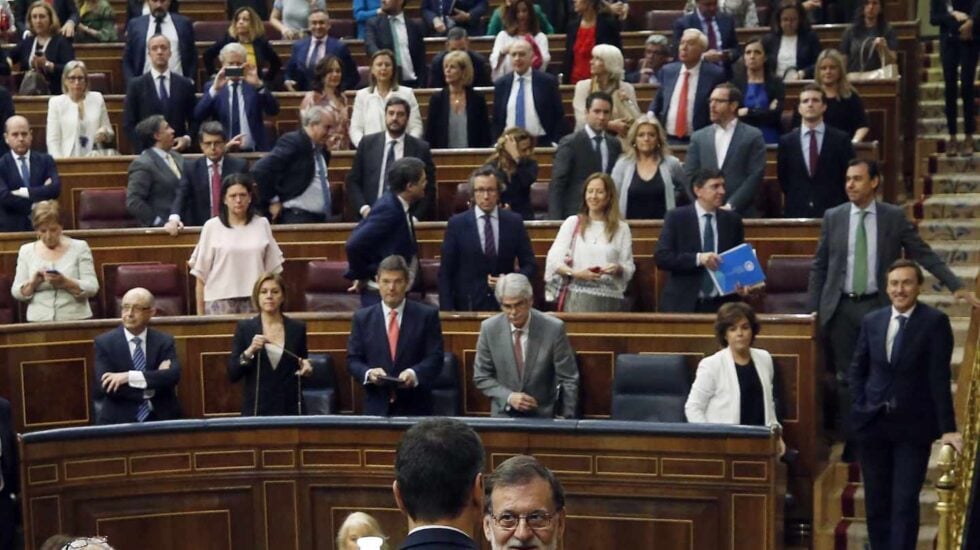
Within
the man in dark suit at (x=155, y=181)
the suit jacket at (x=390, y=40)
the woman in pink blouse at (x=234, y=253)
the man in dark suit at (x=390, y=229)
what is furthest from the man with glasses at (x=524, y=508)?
the suit jacket at (x=390, y=40)

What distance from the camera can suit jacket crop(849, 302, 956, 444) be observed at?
686cm

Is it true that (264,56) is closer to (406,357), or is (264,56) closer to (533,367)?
(406,357)

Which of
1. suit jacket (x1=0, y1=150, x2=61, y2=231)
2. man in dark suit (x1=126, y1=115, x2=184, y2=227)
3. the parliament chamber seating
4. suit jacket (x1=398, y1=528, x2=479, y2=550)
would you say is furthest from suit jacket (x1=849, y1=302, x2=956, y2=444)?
suit jacket (x1=398, y1=528, x2=479, y2=550)

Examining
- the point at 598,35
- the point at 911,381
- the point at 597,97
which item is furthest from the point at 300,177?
the point at 911,381

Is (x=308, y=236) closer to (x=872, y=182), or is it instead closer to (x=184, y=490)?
(x=184, y=490)

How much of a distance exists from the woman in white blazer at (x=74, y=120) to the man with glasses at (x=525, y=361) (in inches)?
131

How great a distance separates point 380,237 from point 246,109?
203 cm

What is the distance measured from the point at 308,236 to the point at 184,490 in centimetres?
190

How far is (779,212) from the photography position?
895cm

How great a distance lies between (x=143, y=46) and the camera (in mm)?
10617

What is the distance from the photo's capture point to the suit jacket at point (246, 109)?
382 inches

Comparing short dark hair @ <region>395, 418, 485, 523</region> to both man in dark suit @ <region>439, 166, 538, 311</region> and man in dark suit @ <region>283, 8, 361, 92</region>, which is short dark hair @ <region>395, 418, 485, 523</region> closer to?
man in dark suit @ <region>439, 166, 538, 311</region>

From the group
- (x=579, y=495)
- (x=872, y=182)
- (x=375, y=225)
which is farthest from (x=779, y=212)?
(x=579, y=495)

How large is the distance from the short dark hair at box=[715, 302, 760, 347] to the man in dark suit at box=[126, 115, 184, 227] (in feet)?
9.96
